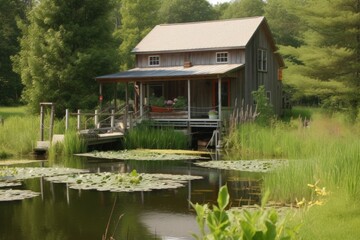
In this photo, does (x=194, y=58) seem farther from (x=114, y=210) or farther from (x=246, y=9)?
(x=246, y=9)

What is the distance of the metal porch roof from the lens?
26.0 meters

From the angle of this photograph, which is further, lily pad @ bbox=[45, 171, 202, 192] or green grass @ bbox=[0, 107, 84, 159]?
green grass @ bbox=[0, 107, 84, 159]

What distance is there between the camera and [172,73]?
2750cm

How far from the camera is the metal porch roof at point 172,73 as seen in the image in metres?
26.0

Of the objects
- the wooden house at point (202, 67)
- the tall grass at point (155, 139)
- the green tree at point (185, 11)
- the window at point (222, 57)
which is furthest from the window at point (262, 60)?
the green tree at point (185, 11)

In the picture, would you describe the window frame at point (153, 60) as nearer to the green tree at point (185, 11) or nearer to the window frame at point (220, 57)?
the window frame at point (220, 57)

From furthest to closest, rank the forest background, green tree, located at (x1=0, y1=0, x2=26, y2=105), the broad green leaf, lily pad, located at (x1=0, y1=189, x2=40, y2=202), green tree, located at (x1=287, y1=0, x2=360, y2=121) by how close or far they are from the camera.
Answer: green tree, located at (x1=0, y1=0, x2=26, y2=105) < the forest background < green tree, located at (x1=287, y1=0, x2=360, y2=121) < lily pad, located at (x1=0, y1=189, x2=40, y2=202) < the broad green leaf

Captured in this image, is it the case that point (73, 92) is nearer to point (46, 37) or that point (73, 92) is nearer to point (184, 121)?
point (46, 37)

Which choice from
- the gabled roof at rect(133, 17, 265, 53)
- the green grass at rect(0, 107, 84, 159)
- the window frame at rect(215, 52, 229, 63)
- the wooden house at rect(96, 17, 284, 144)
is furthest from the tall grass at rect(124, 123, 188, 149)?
the gabled roof at rect(133, 17, 265, 53)

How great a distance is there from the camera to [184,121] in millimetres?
25938

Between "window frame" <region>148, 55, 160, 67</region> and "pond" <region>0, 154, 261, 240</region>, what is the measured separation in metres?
17.1

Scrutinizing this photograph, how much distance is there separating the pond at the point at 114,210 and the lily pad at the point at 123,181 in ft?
0.53

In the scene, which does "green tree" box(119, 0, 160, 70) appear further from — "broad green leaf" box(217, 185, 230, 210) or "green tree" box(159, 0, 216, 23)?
"broad green leaf" box(217, 185, 230, 210)

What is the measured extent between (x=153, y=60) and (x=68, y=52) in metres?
5.01
